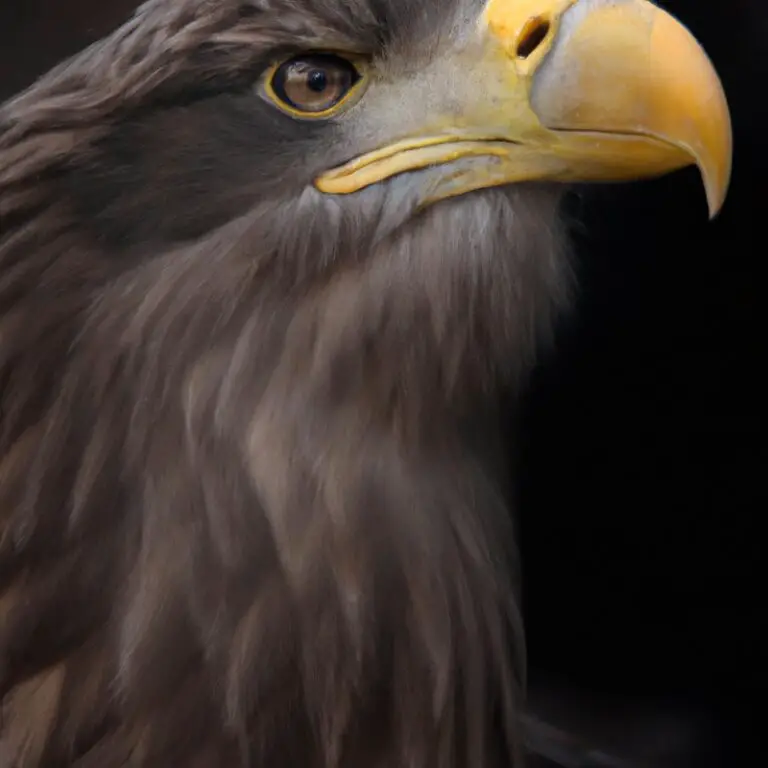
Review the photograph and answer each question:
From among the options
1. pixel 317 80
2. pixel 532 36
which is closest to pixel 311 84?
pixel 317 80

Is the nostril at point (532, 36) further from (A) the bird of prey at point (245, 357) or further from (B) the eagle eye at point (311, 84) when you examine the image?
(B) the eagle eye at point (311, 84)

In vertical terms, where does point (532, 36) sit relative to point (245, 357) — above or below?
above

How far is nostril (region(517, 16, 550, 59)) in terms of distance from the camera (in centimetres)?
83

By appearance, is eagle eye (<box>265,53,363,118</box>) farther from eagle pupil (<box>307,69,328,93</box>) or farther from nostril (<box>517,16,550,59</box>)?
nostril (<box>517,16,550,59</box>)

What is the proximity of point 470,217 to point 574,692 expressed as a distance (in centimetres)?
94

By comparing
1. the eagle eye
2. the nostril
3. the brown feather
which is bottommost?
the brown feather

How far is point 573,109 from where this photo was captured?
2.63 ft

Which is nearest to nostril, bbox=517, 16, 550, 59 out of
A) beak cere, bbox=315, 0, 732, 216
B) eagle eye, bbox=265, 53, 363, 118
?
beak cere, bbox=315, 0, 732, 216

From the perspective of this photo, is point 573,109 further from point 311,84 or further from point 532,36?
point 311,84

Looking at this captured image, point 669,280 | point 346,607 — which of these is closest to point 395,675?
point 346,607

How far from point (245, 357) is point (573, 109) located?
32 cm

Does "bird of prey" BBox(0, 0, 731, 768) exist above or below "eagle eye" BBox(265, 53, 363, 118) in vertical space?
below

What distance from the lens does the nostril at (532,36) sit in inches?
32.5

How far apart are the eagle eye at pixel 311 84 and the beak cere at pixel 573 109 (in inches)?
2.1
